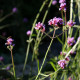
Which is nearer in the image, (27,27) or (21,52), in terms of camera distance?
(21,52)

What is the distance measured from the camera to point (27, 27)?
16.1 ft

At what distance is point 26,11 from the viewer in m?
5.40

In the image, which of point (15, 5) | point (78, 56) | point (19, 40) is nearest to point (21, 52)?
point (19, 40)

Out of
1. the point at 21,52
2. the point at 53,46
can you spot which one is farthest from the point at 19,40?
the point at 53,46

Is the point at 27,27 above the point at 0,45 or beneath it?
above

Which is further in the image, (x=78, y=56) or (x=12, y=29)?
(x=12, y=29)

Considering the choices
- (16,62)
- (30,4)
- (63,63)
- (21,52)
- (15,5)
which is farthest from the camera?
Answer: (30,4)

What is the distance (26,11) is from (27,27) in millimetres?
638

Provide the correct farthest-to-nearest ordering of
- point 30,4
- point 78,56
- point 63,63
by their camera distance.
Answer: point 30,4
point 78,56
point 63,63

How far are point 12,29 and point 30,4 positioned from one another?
760 millimetres

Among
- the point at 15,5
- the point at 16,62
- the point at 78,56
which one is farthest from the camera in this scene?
the point at 15,5

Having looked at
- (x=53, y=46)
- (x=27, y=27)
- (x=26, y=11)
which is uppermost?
(x=26, y=11)

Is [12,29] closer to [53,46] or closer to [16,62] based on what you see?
[16,62]

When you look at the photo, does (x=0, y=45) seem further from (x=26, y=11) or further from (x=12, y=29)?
(x=26, y=11)
